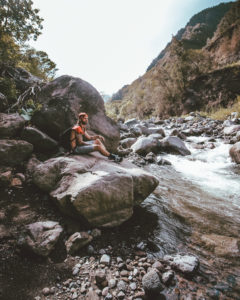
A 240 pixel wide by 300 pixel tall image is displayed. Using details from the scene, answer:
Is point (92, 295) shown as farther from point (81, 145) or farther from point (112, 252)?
point (81, 145)

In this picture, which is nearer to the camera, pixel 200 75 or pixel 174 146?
pixel 174 146

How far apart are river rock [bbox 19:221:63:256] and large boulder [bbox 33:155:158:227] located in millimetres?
434

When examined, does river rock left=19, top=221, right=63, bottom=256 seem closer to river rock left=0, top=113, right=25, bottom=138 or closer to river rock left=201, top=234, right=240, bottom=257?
river rock left=201, top=234, right=240, bottom=257

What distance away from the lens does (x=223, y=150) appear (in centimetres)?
796

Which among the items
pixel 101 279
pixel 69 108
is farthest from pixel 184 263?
pixel 69 108

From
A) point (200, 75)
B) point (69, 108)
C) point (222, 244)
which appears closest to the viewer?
point (222, 244)

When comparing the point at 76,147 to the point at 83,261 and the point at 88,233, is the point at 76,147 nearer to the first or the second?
the point at 88,233

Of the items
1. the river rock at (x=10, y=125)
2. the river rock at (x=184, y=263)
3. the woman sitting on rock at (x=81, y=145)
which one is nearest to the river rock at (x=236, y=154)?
the woman sitting on rock at (x=81, y=145)

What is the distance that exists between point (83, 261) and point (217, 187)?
15.0ft

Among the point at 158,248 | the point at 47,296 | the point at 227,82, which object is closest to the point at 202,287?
the point at 158,248

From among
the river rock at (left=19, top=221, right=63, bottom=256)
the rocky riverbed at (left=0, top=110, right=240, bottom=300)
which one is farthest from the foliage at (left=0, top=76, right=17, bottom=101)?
the river rock at (left=19, top=221, right=63, bottom=256)

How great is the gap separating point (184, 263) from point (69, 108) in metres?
4.90

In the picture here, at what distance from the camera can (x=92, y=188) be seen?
270 centimetres

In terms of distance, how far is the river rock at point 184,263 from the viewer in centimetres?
214
